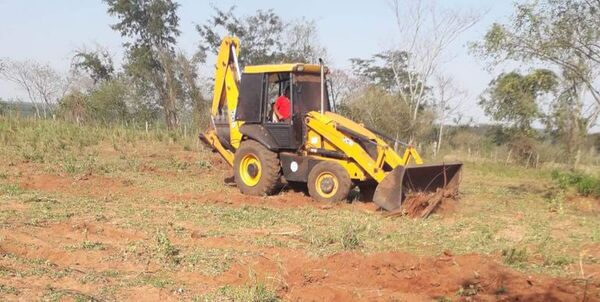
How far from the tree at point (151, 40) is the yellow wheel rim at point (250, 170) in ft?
59.9

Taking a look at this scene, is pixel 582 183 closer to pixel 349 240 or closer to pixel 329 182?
pixel 329 182

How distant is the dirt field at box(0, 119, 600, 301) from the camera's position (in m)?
4.59

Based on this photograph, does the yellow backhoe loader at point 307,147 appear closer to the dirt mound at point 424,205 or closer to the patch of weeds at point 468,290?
the dirt mound at point 424,205

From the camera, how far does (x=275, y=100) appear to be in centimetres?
1002

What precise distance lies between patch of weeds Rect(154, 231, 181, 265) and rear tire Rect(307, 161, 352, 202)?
3818 millimetres

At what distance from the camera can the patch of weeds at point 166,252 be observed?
5387mm

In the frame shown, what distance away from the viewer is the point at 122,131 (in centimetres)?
1798

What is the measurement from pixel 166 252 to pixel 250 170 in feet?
15.7

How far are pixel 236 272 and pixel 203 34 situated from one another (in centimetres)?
2408

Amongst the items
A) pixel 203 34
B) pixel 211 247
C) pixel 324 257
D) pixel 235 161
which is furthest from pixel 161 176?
pixel 203 34

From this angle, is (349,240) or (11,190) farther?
(11,190)

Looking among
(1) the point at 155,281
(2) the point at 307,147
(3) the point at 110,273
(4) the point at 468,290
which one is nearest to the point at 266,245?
(1) the point at 155,281

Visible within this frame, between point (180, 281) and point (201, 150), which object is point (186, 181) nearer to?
point (201, 150)

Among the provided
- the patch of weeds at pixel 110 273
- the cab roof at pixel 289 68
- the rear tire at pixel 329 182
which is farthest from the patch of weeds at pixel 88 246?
the cab roof at pixel 289 68
